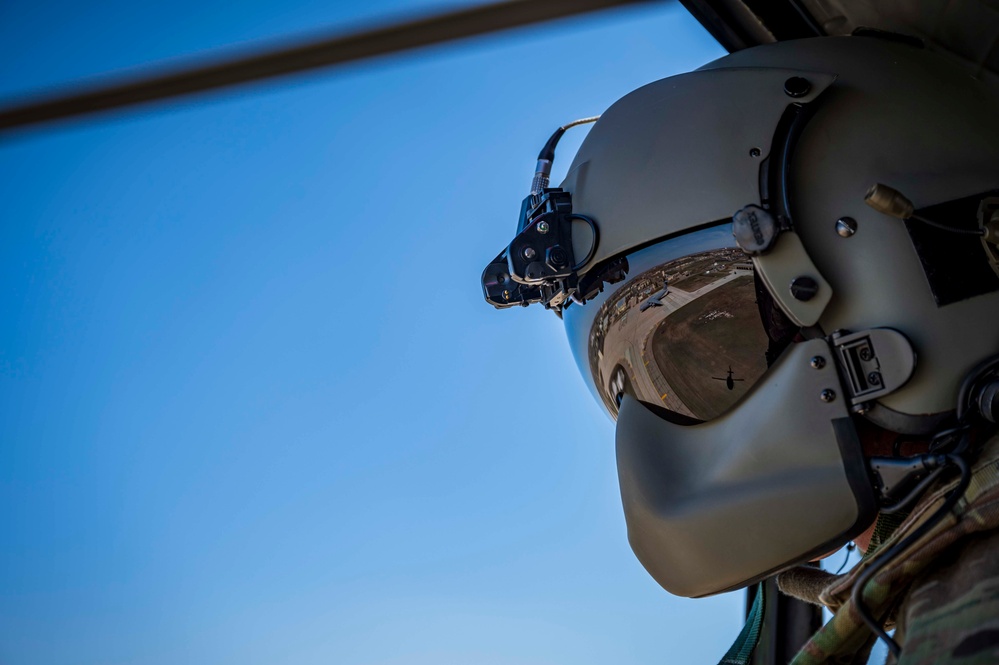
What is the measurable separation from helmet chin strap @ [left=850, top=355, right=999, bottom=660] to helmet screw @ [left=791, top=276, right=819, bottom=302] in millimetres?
206

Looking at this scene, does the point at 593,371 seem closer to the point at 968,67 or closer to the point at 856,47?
the point at 856,47

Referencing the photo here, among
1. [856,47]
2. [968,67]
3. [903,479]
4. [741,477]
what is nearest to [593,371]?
[741,477]

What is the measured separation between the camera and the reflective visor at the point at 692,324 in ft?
4.01

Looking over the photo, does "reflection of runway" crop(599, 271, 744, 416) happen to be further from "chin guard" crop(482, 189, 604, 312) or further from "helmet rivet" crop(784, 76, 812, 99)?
"helmet rivet" crop(784, 76, 812, 99)

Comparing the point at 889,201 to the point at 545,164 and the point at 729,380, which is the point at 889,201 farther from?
the point at 545,164

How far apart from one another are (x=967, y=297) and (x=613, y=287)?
0.46 meters

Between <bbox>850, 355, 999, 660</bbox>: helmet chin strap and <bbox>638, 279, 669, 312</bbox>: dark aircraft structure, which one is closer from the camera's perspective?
<bbox>850, 355, 999, 660</bbox>: helmet chin strap

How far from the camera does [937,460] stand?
1.03 meters

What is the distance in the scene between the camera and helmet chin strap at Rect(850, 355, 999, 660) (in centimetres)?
100

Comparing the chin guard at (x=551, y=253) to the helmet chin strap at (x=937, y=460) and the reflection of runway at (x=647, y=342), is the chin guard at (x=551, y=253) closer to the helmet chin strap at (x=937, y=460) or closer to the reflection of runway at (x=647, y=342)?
the reflection of runway at (x=647, y=342)

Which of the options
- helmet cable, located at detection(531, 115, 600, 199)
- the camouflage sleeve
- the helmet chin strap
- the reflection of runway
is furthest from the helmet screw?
helmet cable, located at detection(531, 115, 600, 199)

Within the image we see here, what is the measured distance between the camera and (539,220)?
53.4 inches

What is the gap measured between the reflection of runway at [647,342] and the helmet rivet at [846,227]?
15cm

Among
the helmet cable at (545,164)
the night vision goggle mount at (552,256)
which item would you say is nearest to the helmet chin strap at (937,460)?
the night vision goggle mount at (552,256)
